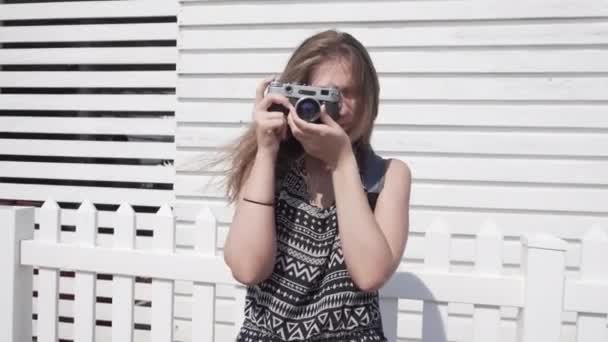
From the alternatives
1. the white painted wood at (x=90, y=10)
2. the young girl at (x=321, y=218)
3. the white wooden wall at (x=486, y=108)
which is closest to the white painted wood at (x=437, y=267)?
the young girl at (x=321, y=218)

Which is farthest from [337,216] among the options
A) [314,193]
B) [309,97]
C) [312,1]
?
[312,1]

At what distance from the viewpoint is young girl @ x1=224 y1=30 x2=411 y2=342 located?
1.16 metres

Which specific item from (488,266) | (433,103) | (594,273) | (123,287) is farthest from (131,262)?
(433,103)

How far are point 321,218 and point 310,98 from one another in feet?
1.10

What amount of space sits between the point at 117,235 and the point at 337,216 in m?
1.22

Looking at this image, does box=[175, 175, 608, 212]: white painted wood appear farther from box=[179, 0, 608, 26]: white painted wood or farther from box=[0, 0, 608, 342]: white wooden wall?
box=[179, 0, 608, 26]: white painted wood

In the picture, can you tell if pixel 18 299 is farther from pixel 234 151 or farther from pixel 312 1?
pixel 312 1

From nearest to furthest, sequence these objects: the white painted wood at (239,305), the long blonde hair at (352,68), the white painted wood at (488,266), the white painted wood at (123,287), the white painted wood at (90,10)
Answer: the long blonde hair at (352,68), the white painted wood at (488,266), the white painted wood at (239,305), the white painted wood at (123,287), the white painted wood at (90,10)

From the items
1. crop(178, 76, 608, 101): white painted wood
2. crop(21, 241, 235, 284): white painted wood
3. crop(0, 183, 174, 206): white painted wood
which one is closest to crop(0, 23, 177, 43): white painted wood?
crop(0, 183, 174, 206): white painted wood

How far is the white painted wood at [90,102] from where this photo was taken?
3.46 metres

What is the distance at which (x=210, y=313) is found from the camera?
195 cm

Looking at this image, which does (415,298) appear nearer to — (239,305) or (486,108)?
(239,305)

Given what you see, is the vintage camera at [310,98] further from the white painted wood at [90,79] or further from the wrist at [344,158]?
the white painted wood at [90,79]

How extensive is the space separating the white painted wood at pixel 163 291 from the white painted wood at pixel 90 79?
1725mm
